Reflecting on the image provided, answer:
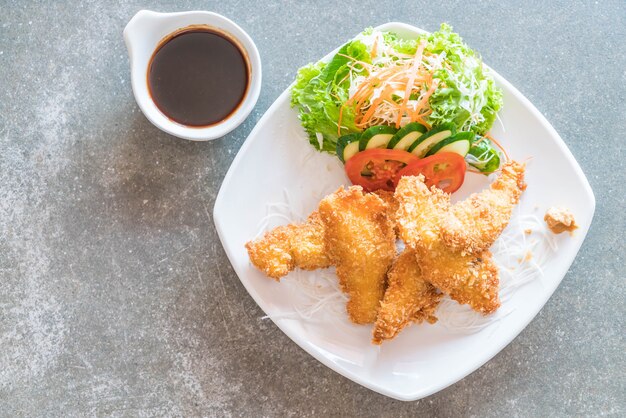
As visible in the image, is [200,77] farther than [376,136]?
Yes

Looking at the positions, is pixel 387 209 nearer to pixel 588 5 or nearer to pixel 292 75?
pixel 292 75

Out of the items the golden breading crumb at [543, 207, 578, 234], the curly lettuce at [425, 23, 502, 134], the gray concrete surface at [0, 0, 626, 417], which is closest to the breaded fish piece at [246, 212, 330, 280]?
the gray concrete surface at [0, 0, 626, 417]

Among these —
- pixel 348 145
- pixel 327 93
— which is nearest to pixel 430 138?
pixel 348 145

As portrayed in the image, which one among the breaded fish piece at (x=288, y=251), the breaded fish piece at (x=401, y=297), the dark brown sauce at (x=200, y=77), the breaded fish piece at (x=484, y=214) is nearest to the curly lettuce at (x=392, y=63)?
the breaded fish piece at (x=484, y=214)

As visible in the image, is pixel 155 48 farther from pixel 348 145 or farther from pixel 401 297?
pixel 401 297

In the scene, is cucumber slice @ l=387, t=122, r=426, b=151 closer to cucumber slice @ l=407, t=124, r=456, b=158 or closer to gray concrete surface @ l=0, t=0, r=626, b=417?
cucumber slice @ l=407, t=124, r=456, b=158

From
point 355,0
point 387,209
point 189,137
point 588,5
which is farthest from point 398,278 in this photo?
point 588,5
